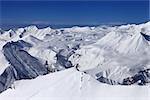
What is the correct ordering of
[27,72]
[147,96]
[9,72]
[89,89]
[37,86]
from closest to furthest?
[147,96] < [89,89] < [37,86] < [9,72] < [27,72]

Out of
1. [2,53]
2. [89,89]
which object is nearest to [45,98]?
[89,89]

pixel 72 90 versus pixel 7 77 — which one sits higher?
pixel 72 90

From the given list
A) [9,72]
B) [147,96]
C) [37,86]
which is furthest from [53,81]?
[9,72]

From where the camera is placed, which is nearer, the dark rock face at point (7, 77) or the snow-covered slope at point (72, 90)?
the snow-covered slope at point (72, 90)

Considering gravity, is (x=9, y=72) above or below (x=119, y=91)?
below

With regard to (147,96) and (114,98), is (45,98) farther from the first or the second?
(147,96)

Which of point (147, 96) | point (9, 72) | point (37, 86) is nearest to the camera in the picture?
point (147, 96)

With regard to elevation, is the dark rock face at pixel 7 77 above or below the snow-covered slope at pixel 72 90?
below

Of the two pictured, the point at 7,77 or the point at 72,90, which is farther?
the point at 7,77

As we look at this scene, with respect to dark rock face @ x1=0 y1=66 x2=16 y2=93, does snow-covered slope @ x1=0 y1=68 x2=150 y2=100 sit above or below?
above

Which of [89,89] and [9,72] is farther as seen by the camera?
[9,72]

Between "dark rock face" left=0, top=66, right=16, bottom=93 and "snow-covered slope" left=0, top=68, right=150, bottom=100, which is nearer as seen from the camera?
"snow-covered slope" left=0, top=68, right=150, bottom=100
